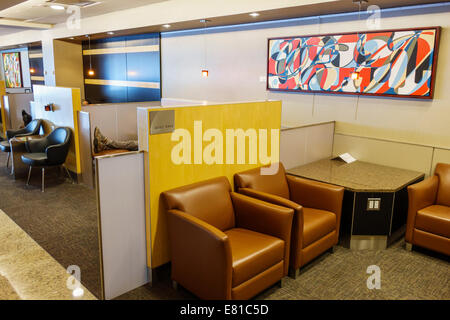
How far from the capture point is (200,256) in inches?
96.3

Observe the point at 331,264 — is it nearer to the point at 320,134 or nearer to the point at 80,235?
→ the point at 320,134

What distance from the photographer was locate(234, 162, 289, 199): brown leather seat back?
3.25 m

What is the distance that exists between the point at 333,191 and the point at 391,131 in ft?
5.27

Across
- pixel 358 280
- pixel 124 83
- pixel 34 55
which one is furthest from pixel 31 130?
pixel 34 55

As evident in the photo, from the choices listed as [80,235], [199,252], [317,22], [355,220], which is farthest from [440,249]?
[80,235]

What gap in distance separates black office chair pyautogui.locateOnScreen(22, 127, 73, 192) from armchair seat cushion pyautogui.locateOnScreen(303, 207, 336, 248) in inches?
141

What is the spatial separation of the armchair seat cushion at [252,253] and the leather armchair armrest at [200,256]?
0.10 m

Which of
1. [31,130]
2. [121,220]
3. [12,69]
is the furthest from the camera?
[12,69]

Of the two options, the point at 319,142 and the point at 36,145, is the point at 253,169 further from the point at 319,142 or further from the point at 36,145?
the point at 36,145

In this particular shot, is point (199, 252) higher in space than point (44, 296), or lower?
higher

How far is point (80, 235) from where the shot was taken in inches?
143

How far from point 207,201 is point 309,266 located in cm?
112

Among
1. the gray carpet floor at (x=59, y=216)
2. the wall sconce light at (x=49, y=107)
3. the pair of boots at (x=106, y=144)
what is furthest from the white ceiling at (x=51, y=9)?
the gray carpet floor at (x=59, y=216)

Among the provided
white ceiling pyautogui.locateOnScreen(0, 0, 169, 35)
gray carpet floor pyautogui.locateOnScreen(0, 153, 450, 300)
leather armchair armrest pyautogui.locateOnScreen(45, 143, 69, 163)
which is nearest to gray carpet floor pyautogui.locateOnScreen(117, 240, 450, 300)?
gray carpet floor pyautogui.locateOnScreen(0, 153, 450, 300)
